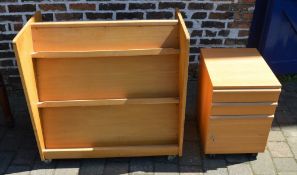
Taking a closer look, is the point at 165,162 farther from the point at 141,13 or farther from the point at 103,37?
the point at 141,13

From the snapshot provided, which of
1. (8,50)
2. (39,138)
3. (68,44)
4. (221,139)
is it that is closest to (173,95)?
(221,139)

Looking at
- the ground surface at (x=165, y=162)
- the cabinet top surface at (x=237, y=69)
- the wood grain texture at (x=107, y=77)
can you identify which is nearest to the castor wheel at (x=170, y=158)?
the ground surface at (x=165, y=162)

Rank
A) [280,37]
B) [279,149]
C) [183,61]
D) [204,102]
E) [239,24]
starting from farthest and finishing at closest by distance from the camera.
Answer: [280,37], [239,24], [279,149], [204,102], [183,61]

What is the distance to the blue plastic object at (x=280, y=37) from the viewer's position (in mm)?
3938

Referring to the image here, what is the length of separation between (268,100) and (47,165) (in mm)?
2019

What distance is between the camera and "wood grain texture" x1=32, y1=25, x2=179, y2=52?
8.66 ft

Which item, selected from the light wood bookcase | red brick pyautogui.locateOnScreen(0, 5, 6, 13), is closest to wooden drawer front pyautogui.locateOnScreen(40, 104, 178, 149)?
the light wood bookcase

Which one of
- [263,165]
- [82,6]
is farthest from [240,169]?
[82,6]

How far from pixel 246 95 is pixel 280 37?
174 cm

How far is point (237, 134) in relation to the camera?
117 inches

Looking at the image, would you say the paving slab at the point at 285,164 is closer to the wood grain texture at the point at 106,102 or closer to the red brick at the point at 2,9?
the wood grain texture at the point at 106,102

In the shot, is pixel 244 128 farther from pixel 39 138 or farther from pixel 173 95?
pixel 39 138

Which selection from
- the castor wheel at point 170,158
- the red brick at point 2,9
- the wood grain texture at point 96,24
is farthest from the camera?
the red brick at point 2,9

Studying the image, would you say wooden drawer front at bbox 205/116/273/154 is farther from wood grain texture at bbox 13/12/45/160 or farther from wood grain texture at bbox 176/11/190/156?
wood grain texture at bbox 13/12/45/160
